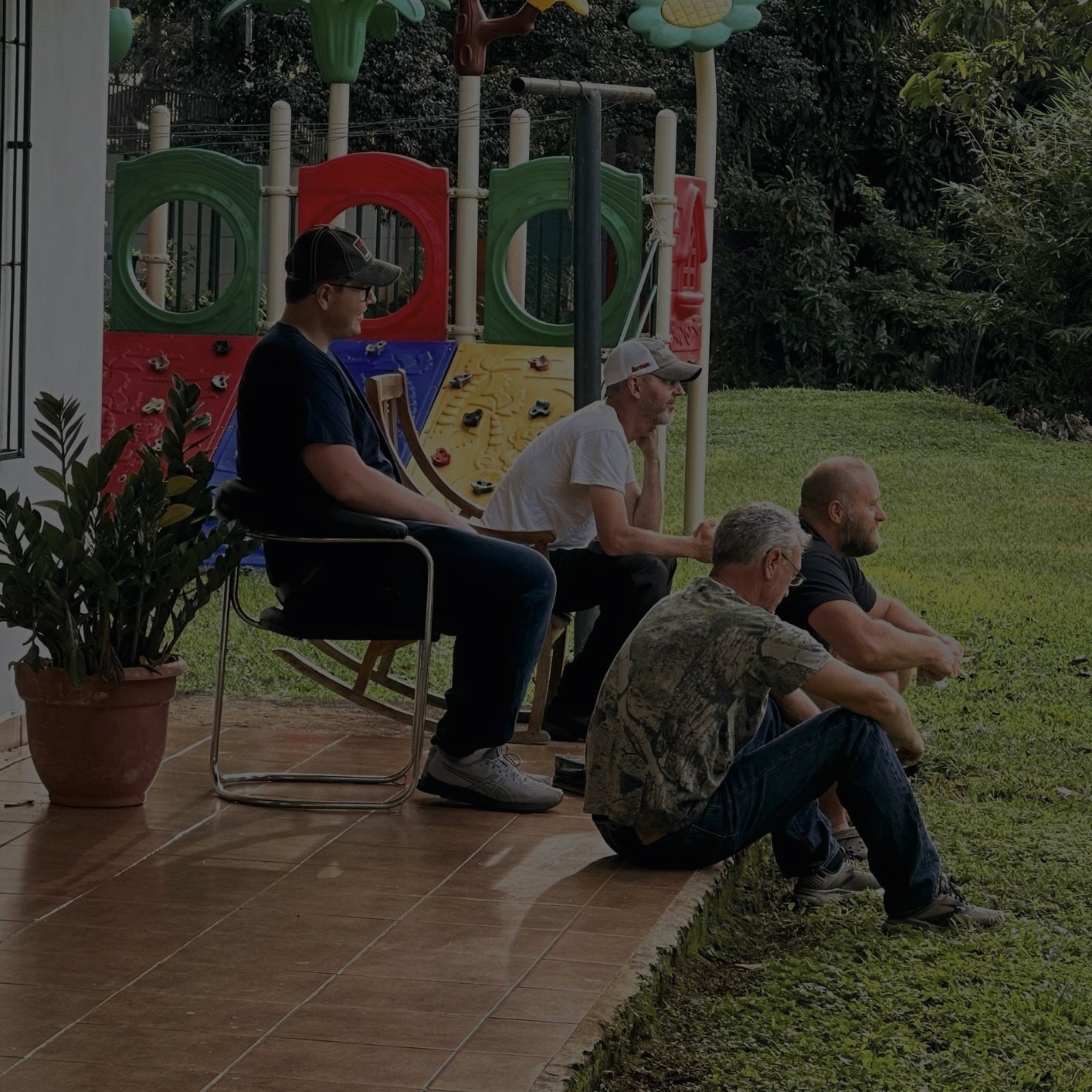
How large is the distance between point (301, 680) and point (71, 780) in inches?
98.6

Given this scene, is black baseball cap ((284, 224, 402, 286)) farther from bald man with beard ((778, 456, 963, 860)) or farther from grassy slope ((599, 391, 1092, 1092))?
grassy slope ((599, 391, 1092, 1092))

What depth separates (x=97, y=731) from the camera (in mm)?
4785

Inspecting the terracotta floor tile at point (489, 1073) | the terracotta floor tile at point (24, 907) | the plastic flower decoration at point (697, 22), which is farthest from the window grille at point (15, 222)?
the plastic flower decoration at point (697, 22)

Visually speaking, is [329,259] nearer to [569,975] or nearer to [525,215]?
[569,975]

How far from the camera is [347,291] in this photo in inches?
199

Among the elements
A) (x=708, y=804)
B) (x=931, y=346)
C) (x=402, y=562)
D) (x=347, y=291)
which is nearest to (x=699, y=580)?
(x=708, y=804)

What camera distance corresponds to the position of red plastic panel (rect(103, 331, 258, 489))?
10617 mm

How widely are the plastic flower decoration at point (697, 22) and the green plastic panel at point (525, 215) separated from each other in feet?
3.80

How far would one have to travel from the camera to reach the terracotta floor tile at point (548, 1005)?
11.4 feet

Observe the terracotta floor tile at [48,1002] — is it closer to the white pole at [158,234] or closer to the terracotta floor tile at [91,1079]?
the terracotta floor tile at [91,1079]

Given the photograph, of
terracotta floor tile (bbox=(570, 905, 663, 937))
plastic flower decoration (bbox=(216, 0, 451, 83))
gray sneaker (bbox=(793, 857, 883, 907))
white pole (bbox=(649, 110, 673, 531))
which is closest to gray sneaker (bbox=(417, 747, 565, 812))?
gray sneaker (bbox=(793, 857, 883, 907))

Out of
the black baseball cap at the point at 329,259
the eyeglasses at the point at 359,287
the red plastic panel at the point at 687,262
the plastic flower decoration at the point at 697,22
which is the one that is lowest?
the eyeglasses at the point at 359,287

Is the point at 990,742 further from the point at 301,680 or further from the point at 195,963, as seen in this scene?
the point at 195,963

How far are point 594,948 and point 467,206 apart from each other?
7384mm
